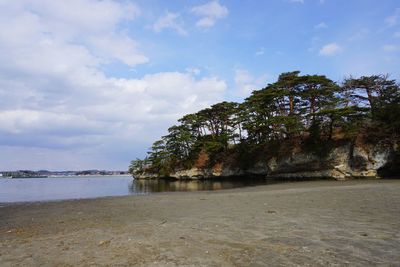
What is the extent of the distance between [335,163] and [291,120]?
7.23m

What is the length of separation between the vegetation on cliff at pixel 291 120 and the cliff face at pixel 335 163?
1159 millimetres

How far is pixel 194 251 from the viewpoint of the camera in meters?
6.57

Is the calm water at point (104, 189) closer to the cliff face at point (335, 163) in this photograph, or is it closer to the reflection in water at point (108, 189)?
the reflection in water at point (108, 189)

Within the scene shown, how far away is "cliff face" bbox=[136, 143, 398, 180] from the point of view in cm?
3688

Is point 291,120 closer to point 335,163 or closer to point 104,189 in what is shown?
point 335,163

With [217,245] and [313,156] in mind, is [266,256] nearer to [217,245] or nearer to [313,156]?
[217,245]

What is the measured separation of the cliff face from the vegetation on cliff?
116cm

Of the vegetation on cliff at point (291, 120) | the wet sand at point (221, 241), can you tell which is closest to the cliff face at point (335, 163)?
the vegetation on cliff at point (291, 120)

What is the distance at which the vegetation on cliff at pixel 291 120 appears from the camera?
123ft

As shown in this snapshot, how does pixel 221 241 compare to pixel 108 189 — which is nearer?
pixel 221 241

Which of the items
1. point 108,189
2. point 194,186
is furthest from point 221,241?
point 108,189

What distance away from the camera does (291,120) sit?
1644 inches

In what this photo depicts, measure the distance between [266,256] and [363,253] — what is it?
1751 mm

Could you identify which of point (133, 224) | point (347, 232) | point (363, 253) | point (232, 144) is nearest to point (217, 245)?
point (363, 253)
